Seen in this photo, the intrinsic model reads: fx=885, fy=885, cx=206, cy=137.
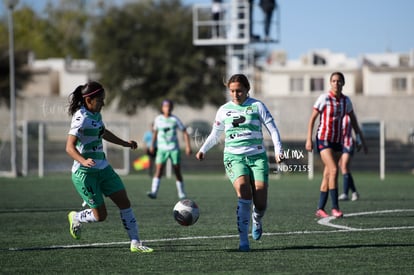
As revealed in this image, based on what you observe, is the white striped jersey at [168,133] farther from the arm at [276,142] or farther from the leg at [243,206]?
the leg at [243,206]

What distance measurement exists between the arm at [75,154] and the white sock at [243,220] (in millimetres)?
1764

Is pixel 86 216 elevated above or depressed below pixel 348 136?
below

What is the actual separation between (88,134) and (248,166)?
1.85m

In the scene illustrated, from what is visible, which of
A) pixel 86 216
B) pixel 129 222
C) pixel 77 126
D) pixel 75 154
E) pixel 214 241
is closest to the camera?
pixel 75 154

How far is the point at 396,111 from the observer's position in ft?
206

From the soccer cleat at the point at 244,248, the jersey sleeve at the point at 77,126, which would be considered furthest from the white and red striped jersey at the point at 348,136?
the jersey sleeve at the point at 77,126

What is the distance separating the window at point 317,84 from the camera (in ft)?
268

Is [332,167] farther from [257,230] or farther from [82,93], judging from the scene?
[82,93]

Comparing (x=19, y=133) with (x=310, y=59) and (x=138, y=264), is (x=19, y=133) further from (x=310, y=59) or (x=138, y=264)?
(x=310, y=59)

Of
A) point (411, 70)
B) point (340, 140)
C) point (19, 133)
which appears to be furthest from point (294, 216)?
point (411, 70)

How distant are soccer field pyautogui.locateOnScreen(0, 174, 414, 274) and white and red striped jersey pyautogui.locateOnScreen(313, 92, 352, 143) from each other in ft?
4.31

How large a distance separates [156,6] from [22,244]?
57060mm

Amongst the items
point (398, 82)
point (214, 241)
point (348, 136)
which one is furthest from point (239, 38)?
point (398, 82)

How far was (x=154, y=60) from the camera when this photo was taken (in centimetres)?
6400
